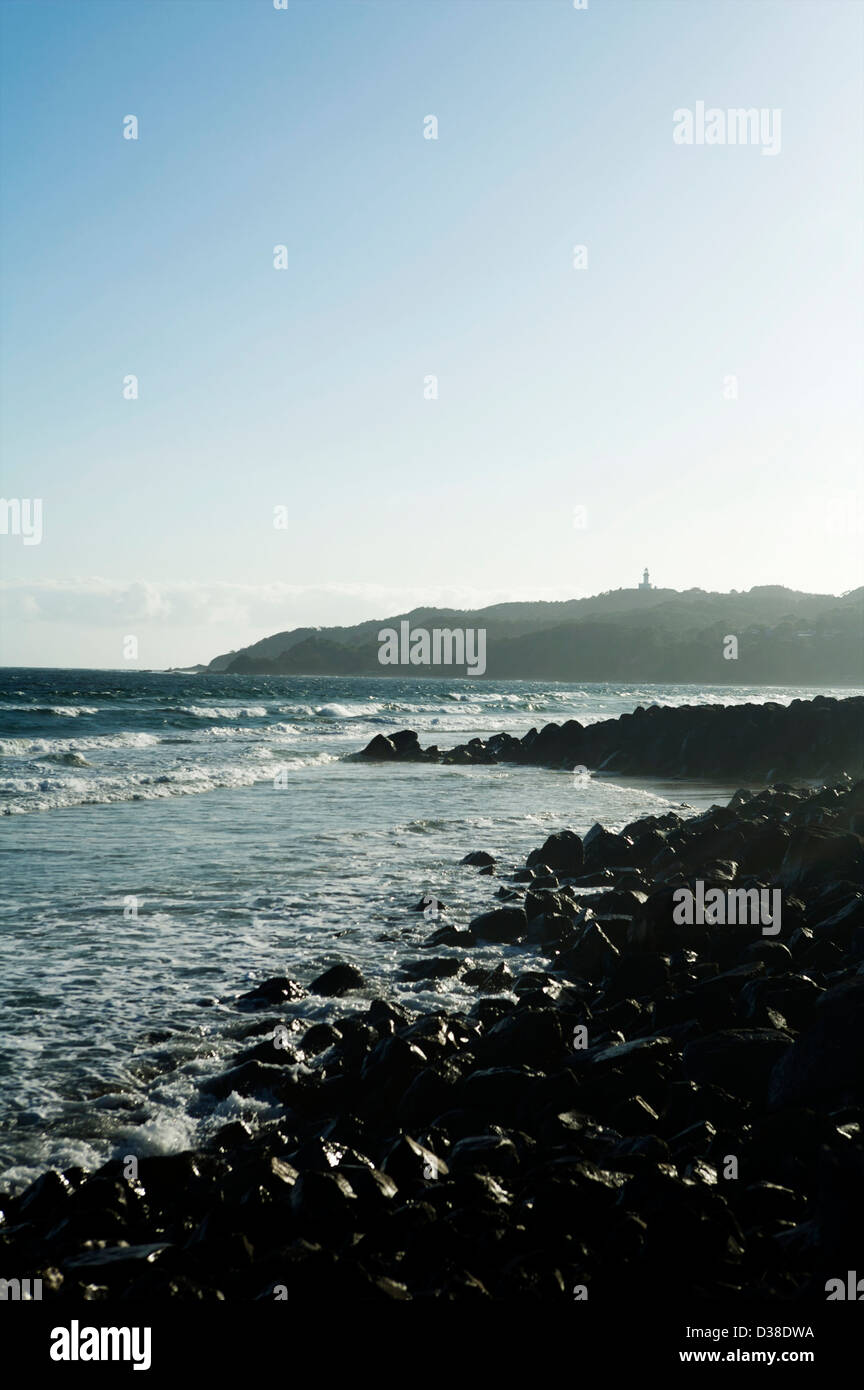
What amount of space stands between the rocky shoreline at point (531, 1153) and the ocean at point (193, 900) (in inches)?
15.5

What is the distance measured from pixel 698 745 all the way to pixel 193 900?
22.6m

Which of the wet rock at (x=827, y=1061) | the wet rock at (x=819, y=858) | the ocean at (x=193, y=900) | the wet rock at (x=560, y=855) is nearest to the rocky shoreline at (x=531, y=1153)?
the wet rock at (x=827, y=1061)

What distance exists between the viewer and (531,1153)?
185 inches

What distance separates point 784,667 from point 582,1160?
458 feet

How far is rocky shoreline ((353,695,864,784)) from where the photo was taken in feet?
92.6

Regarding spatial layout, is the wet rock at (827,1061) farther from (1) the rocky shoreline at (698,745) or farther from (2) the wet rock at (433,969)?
(1) the rocky shoreline at (698,745)

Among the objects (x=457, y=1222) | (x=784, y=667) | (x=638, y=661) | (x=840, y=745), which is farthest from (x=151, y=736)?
(x=638, y=661)

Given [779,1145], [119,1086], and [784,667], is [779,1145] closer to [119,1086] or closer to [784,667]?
[119,1086]

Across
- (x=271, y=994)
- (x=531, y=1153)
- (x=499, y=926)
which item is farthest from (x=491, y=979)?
(x=531, y=1153)

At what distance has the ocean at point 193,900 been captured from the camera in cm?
568

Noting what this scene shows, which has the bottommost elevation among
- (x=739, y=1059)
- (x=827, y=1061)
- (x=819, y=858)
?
(x=739, y=1059)

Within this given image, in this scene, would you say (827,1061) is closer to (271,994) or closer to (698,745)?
(271,994)

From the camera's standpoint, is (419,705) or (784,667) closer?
(419,705)

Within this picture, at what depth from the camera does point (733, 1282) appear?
3602mm
